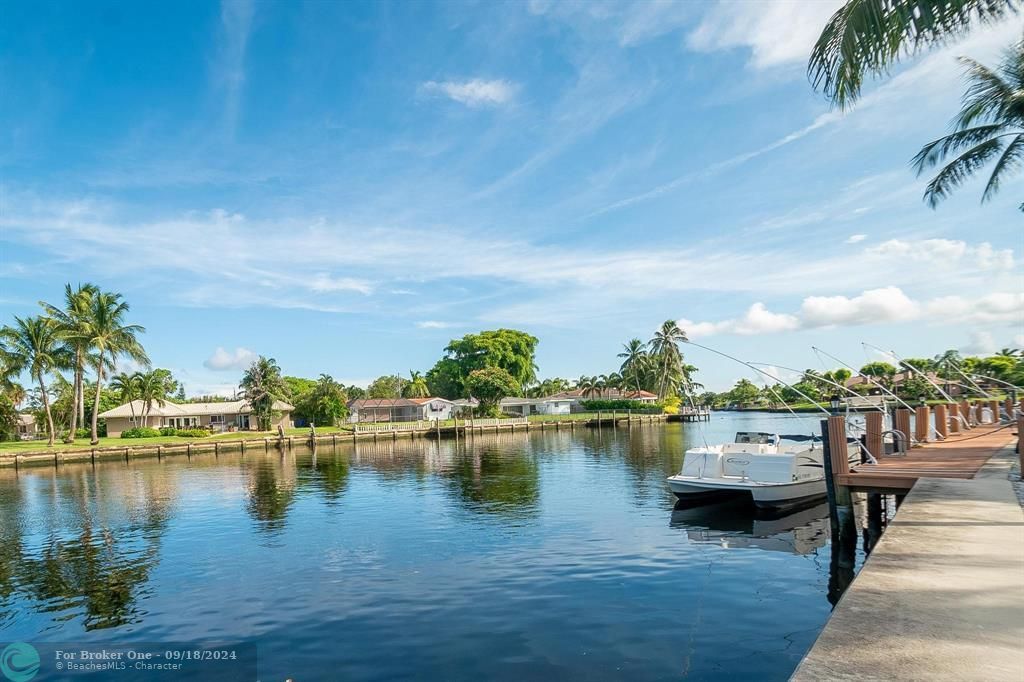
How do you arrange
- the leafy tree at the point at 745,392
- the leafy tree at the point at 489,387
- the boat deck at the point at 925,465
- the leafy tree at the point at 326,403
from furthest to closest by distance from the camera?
1. the leafy tree at the point at 745,392
2. the leafy tree at the point at 489,387
3. the leafy tree at the point at 326,403
4. the boat deck at the point at 925,465

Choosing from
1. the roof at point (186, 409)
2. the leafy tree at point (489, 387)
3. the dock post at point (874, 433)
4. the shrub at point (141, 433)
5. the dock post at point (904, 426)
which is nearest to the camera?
the dock post at point (874, 433)

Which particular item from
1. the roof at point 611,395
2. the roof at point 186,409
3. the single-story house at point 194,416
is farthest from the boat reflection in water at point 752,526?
the roof at point 611,395

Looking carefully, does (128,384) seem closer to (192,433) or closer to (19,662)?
(192,433)

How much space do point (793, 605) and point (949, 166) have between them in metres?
17.7

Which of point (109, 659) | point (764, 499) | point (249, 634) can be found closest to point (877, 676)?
point (249, 634)

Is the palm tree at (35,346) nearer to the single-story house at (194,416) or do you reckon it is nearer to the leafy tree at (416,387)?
the single-story house at (194,416)

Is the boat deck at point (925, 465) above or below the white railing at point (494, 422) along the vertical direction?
above

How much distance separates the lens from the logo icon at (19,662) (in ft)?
32.2

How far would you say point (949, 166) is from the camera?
21.2 metres

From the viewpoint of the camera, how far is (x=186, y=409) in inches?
2901

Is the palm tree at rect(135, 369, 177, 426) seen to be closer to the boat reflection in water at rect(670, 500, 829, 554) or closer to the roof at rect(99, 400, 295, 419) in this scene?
the roof at rect(99, 400, 295, 419)

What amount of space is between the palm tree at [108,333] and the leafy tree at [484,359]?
48.9 m

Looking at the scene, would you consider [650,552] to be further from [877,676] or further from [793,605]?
[877,676]

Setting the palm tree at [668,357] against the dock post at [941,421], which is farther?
the palm tree at [668,357]
